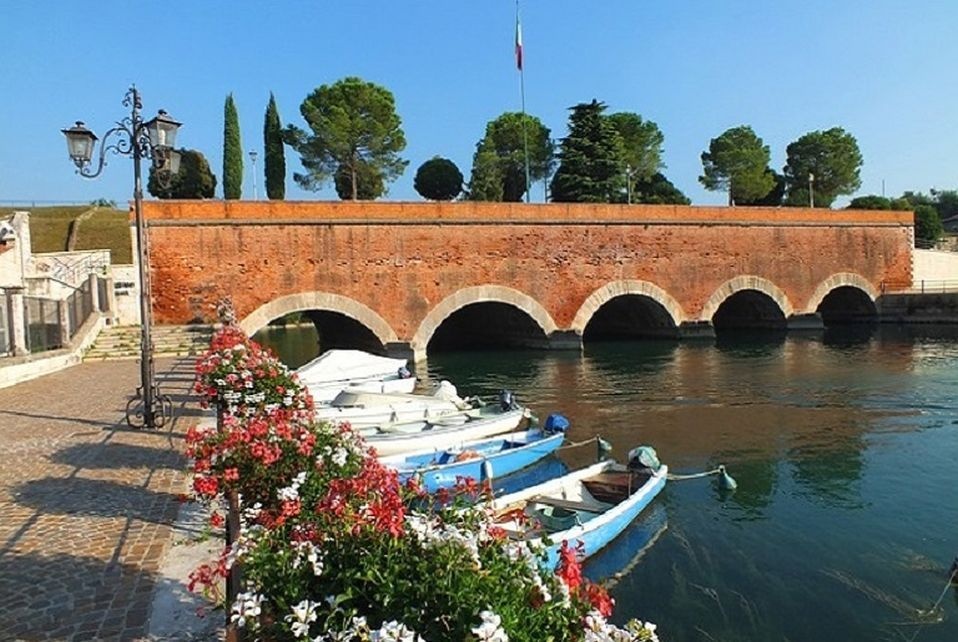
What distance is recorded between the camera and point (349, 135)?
40.8 meters

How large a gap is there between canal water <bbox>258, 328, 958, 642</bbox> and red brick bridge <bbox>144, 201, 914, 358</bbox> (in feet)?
14.5

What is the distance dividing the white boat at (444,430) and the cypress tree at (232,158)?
3069 centimetres

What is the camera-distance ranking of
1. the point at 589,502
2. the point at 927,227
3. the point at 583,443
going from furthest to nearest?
the point at 927,227
the point at 583,443
the point at 589,502

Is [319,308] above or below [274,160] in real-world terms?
below

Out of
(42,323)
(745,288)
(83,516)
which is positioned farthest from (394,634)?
(745,288)

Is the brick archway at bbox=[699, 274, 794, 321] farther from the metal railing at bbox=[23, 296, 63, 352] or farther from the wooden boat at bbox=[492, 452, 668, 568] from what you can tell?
the metal railing at bbox=[23, 296, 63, 352]

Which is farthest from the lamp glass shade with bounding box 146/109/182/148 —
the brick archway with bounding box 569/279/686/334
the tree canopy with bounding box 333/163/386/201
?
the tree canopy with bounding box 333/163/386/201

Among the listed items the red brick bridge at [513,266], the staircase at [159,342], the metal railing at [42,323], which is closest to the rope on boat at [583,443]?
the staircase at [159,342]

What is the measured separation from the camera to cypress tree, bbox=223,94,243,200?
129 feet

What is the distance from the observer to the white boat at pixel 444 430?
35.5 ft

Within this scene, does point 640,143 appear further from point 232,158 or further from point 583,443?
point 583,443

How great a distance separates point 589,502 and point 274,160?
3334 centimetres

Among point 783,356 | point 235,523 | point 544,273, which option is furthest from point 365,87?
point 235,523

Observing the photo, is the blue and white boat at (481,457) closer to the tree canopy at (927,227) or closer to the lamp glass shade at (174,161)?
the lamp glass shade at (174,161)
